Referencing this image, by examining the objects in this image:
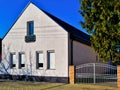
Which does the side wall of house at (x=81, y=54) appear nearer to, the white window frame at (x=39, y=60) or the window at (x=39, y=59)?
the white window frame at (x=39, y=60)

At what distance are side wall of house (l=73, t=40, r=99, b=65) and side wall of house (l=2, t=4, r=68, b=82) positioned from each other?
4.97 feet

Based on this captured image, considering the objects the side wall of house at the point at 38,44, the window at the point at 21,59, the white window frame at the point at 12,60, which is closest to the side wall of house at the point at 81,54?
the side wall of house at the point at 38,44

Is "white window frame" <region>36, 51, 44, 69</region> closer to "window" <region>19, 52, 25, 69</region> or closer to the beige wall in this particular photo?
"window" <region>19, 52, 25, 69</region>

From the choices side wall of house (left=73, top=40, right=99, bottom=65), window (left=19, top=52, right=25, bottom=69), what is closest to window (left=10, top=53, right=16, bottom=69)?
window (left=19, top=52, right=25, bottom=69)

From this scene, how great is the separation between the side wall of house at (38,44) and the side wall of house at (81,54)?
152 cm

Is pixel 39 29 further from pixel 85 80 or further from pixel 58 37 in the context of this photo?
pixel 85 80

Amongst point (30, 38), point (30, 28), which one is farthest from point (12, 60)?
point (30, 28)

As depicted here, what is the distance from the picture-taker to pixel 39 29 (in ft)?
79.9

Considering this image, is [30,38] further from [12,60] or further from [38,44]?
[12,60]

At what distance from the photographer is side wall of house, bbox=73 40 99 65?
23777mm

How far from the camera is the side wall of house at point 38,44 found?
22.7 meters

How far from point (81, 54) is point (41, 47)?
12.9ft

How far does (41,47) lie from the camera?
24.0 metres

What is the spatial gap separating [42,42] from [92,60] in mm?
6743
